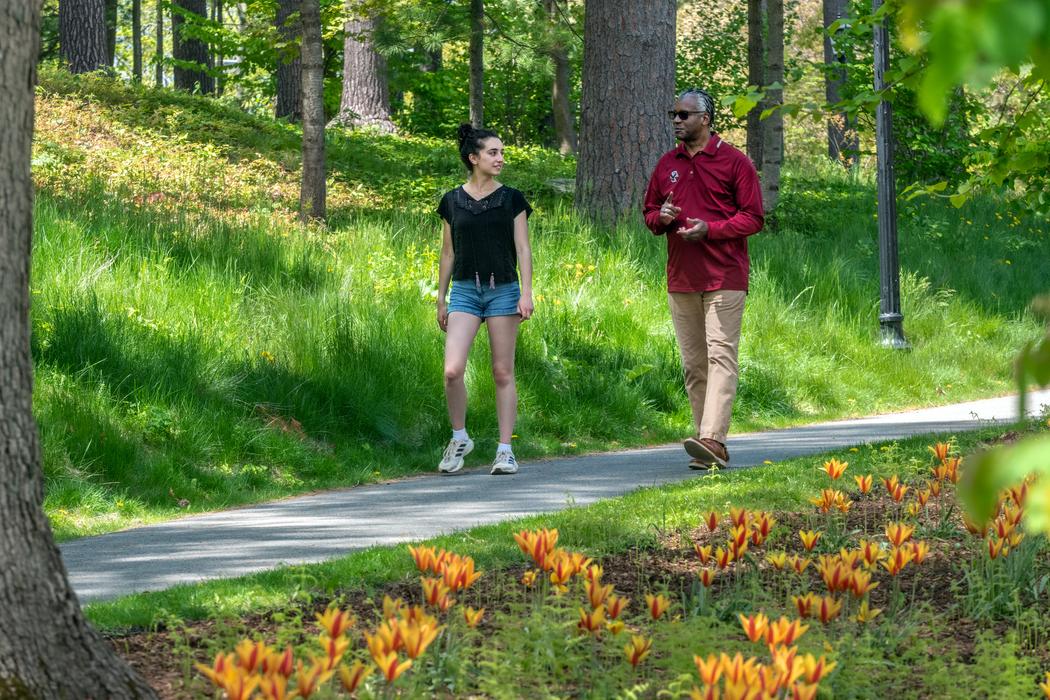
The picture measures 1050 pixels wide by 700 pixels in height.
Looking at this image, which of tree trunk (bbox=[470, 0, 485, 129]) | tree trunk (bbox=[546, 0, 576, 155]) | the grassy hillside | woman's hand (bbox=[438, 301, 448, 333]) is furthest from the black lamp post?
tree trunk (bbox=[546, 0, 576, 155])

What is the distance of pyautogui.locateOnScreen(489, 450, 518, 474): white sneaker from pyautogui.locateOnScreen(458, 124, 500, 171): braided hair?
6.08 ft

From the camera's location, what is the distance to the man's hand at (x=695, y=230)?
8211 mm

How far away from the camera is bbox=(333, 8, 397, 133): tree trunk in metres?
25.1

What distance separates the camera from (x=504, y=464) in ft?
29.5

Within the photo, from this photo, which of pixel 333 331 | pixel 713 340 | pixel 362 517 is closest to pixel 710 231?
pixel 713 340

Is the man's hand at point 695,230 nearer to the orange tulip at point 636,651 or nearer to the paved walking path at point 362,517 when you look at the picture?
the paved walking path at point 362,517

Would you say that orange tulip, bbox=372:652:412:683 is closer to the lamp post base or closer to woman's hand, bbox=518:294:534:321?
woman's hand, bbox=518:294:534:321

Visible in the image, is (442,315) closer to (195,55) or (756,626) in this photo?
(756,626)

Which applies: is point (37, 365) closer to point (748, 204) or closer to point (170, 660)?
point (748, 204)

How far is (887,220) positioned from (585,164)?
133 inches

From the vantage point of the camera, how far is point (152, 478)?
820 centimetres

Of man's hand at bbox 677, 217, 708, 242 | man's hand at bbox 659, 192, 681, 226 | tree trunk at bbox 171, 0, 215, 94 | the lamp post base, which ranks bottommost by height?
the lamp post base

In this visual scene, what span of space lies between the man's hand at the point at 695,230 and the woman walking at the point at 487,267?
105 cm

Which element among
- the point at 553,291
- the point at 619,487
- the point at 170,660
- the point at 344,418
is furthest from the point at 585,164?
the point at 170,660
